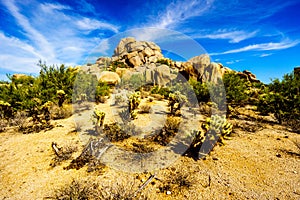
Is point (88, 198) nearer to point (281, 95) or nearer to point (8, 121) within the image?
point (8, 121)

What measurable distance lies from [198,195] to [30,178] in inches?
168

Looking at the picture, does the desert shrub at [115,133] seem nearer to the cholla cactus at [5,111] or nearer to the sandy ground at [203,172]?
the sandy ground at [203,172]

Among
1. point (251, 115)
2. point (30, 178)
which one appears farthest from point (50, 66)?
point (251, 115)

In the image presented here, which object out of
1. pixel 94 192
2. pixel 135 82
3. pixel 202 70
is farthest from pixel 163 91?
pixel 94 192

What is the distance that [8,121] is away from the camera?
8695 mm

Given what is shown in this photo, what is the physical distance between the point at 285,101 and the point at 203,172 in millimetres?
7305

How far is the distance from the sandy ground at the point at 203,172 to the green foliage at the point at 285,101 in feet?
8.43

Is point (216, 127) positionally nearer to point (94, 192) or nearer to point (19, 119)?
point (94, 192)

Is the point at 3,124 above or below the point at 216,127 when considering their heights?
below

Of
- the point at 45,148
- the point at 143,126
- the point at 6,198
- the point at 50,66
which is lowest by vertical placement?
the point at 6,198

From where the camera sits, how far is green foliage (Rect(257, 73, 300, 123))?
8474mm

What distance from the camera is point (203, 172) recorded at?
451 cm

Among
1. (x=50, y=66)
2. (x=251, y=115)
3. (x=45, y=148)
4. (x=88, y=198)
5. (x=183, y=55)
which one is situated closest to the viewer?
(x=88, y=198)

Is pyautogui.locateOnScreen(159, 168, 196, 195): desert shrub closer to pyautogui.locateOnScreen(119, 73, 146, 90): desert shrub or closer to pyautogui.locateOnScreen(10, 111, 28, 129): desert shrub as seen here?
pyautogui.locateOnScreen(10, 111, 28, 129): desert shrub
